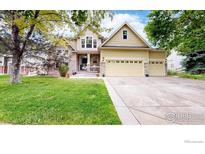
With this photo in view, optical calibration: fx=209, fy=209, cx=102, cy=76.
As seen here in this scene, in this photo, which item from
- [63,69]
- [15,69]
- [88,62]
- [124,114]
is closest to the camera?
[124,114]

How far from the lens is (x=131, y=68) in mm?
11891

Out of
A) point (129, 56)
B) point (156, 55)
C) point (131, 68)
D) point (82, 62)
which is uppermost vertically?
point (156, 55)

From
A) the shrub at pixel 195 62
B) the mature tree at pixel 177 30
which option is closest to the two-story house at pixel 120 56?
the shrub at pixel 195 62

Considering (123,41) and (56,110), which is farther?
(123,41)

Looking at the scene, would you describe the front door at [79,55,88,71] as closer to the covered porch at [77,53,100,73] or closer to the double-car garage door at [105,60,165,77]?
the covered porch at [77,53,100,73]

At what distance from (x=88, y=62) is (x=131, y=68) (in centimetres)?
261

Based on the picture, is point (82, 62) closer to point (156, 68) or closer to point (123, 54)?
point (123, 54)

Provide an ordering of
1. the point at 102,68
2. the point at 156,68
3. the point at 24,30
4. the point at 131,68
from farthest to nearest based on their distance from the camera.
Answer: the point at 156,68
the point at 102,68
the point at 131,68
the point at 24,30

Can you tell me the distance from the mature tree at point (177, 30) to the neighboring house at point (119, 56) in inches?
82.8

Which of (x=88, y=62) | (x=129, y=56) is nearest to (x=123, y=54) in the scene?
(x=129, y=56)

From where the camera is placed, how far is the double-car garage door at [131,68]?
11.8 m
